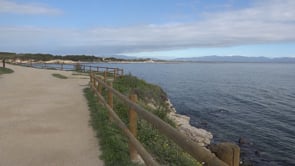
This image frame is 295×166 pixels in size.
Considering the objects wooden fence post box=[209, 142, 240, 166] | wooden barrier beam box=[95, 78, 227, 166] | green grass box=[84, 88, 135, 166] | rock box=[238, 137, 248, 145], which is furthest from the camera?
rock box=[238, 137, 248, 145]

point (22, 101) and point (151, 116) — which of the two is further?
point (22, 101)

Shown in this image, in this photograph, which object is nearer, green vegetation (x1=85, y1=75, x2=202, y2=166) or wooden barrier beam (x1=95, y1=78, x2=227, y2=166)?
wooden barrier beam (x1=95, y1=78, x2=227, y2=166)

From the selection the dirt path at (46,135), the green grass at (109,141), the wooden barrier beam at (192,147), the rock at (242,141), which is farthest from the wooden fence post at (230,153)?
the rock at (242,141)

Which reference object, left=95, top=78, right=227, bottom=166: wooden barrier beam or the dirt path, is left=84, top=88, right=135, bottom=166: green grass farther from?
left=95, top=78, right=227, bottom=166: wooden barrier beam

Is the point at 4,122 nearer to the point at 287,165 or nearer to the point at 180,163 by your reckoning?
the point at 180,163

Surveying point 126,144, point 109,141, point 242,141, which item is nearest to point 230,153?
point 126,144

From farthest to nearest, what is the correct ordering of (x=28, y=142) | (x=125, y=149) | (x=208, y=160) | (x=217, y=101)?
(x=217, y=101), (x=28, y=142), (x=125, y=149), (x=208, y=160)

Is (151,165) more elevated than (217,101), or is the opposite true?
(151,165)

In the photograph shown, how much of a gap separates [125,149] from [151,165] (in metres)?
2.81

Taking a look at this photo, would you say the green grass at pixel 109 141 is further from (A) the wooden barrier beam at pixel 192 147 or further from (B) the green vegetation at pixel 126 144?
(A) the wooden barrier beam at pixel 192 147

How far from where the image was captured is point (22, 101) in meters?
14.4

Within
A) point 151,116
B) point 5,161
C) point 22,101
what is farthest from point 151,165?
point 22,101

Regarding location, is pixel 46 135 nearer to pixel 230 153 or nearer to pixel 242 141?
pixel 230 153

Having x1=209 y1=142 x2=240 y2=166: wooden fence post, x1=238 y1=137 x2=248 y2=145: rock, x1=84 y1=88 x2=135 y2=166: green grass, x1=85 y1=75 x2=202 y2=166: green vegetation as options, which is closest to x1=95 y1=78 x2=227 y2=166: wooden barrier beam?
x1=209 y1=142 x2=240 y2=166: wooden fence post
